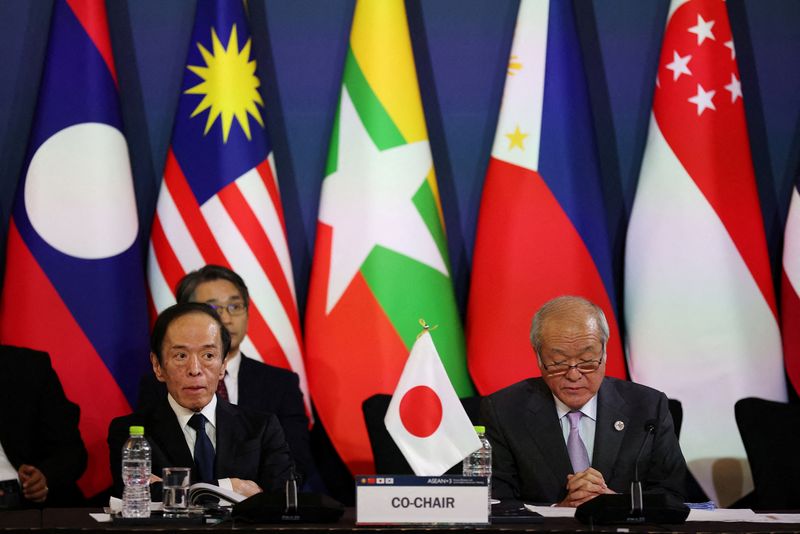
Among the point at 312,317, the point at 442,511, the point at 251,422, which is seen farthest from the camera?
the point at 312,317

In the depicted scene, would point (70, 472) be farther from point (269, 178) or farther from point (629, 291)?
point (629, 291)

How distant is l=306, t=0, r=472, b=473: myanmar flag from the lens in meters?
4.60

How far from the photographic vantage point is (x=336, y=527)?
8.16 feet

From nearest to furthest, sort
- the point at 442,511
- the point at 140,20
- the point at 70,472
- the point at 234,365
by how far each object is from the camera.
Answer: the point at 442,511 → the point at 70,472 → the point at 234,365 → the point at 140,20

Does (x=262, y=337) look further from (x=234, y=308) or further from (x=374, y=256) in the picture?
(x=374, y=256)

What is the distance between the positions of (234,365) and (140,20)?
5.96 ft

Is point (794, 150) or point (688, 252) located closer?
point (688, 252)

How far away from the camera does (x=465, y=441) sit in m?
3.02

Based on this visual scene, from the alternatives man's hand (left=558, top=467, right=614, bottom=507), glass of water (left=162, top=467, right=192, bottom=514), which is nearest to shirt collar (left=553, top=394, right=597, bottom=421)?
man's hand (left=558, top=467, right=614, bottom=507)

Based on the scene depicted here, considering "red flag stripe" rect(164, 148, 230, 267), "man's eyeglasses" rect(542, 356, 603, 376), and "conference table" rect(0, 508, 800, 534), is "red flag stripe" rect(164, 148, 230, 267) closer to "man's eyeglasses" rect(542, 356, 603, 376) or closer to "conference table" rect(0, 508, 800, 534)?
"man's eyeglasses" rect(542, 356, 603, 376)

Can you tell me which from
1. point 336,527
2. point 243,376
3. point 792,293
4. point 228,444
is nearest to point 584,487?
point 336,527

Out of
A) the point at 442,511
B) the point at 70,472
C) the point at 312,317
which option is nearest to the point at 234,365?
the point at 312,317

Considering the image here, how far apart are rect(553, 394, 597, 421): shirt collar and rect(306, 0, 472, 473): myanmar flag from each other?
44.2 inches

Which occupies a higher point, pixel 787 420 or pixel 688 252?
pixel 688 252
